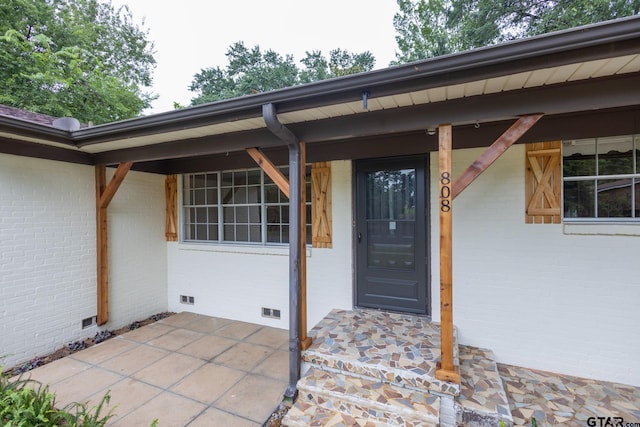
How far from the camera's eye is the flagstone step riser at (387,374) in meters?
2.14

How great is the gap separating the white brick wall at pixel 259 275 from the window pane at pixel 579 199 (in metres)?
2.15

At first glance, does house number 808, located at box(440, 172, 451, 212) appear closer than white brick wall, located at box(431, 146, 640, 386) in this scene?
Yes

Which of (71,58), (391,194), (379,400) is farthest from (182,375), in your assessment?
(71,58)

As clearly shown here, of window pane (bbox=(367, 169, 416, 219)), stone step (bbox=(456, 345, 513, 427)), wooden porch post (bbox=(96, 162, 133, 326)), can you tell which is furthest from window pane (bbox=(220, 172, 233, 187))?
stone step (bbox=(456, 345, 513, 427))

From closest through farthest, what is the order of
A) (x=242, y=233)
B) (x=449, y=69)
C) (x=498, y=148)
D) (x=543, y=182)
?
(x=449, y=69)
(x=498, y=148)
(x=543, y=182)
(x=242, y=233)

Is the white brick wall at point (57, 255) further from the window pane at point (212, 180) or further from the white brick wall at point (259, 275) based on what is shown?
the window pane at point (212, 180)

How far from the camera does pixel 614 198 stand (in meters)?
2.69

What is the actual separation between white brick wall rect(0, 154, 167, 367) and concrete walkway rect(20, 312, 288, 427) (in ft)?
1.58

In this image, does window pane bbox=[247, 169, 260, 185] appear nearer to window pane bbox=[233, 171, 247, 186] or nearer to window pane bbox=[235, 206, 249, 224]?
window pane bbox=[233, 171, 247, 186]

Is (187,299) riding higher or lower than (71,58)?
lower

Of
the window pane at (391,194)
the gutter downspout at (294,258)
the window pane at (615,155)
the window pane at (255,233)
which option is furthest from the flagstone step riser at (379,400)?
the window pane at (615,155)

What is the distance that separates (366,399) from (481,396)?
890mm

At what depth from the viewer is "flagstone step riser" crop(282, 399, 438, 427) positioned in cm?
205

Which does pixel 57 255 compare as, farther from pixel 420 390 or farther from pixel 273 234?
pixel 420 390
